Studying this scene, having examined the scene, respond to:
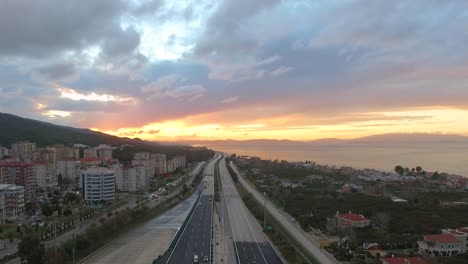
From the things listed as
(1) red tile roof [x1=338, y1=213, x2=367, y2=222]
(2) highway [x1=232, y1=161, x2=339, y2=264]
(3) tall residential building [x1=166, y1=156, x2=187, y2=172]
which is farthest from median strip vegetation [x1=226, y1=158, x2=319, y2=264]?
(3) tall residential building [x1=166, y1=156, x2=187, y2=172]

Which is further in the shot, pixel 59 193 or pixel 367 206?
pixel 59 193

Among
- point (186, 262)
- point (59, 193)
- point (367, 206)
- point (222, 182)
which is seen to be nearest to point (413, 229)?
point (367, 206)

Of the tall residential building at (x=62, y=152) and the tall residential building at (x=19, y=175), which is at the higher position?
the tall residential building at (x=62, y=152)

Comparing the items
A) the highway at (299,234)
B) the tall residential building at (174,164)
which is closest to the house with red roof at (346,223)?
the highway at (299,234)

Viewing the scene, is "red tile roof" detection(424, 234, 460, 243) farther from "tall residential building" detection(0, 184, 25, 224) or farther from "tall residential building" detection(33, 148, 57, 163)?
"tall residential building" detection(33, 148, 57, 163)

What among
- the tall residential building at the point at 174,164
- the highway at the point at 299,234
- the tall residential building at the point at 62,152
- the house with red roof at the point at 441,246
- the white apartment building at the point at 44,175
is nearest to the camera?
the highway at the point at 299,234

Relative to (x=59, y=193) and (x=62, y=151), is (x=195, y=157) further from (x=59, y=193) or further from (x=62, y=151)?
(x=59, y=193)

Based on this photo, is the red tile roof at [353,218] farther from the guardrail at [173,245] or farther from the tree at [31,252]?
the tree at [31,252]
